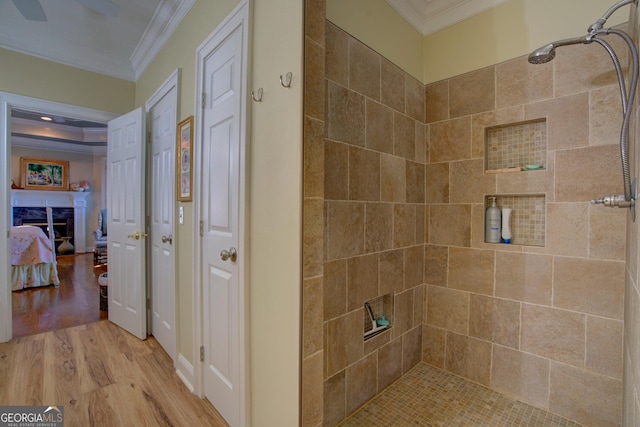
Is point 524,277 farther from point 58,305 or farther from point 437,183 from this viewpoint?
point 58,305

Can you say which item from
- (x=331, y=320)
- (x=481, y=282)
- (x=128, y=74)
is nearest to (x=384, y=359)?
(x=331, y=320)

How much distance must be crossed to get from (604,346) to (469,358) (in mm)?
716

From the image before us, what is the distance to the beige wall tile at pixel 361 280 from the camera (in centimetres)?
154

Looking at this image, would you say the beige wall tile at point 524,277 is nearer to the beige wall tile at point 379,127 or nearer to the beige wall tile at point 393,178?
the beige wall tile at point 393,178

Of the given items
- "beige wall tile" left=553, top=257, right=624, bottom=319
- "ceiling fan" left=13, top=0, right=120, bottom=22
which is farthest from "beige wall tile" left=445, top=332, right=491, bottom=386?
"ceiling fan" left=13, top=0, right=120, bottom=22

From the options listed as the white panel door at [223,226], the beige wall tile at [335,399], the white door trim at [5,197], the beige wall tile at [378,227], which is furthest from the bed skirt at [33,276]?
the beige wall tile at [378,227]

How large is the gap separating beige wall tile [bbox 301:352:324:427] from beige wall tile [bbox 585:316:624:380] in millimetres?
1486

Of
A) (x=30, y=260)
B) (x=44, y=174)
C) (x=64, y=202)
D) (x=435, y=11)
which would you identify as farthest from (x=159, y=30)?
(x=64, y=202)

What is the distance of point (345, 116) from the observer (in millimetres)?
1497

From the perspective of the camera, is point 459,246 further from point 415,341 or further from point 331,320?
point 331,320

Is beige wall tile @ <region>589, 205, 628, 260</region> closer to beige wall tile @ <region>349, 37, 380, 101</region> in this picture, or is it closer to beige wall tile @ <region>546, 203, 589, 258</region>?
beige wall tile @ <region>546, 203, 589, 258</region>

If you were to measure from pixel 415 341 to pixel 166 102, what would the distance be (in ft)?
9.26

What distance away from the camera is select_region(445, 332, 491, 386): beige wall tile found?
1.76m

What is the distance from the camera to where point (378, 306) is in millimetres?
1823
